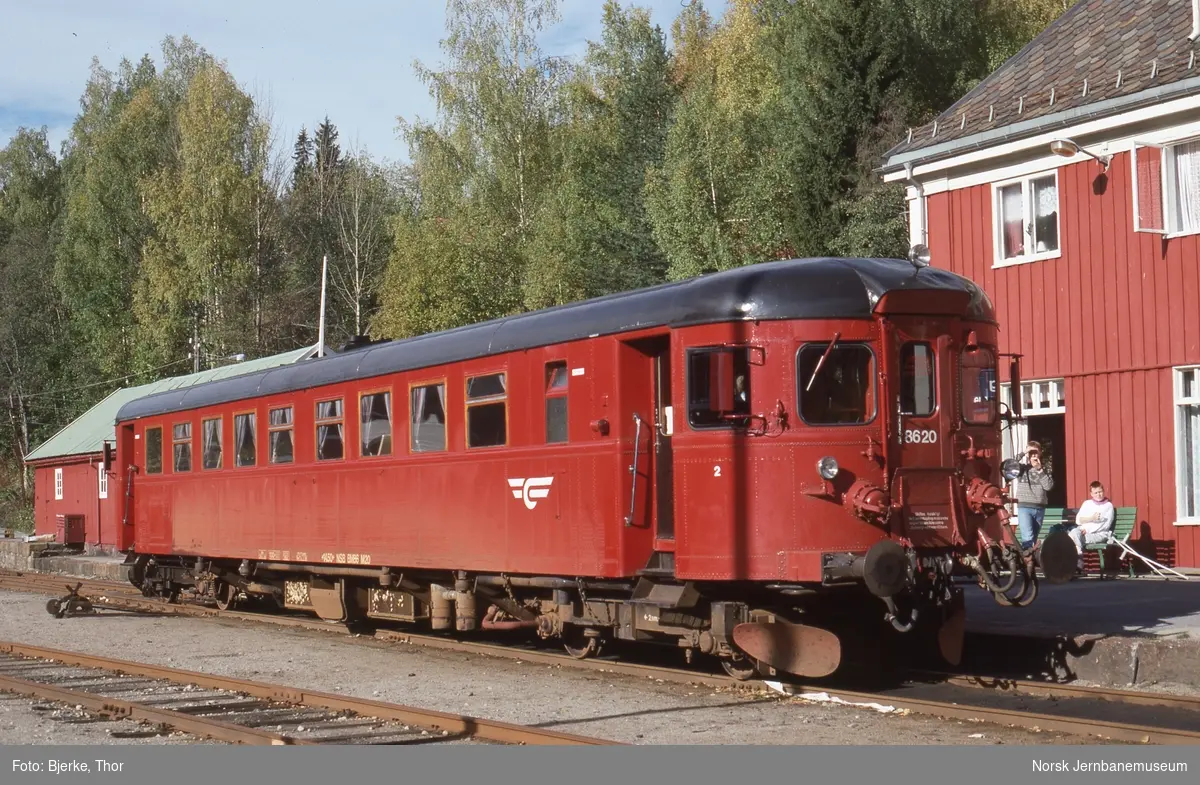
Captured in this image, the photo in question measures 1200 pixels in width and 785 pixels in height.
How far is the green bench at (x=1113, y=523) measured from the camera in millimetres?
17812

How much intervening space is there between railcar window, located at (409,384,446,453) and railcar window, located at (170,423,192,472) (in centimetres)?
681

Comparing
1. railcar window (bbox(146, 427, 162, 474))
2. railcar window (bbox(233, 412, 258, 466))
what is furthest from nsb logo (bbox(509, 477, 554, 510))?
railcar window (bbox(146, 427, 162, 474))

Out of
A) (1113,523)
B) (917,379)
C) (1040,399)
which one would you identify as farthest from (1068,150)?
(917,379)

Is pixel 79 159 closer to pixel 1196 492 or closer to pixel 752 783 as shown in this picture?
A: pixel 1196 492

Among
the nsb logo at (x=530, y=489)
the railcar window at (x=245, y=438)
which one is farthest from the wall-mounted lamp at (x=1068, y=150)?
the railcar window at (x=245, y=438)

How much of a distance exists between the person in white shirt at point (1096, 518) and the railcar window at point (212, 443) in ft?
37.3

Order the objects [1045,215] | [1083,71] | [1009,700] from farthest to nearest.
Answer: [1083,71], [1045,215], [1009,700]

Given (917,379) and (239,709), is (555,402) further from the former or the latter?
(239,709)

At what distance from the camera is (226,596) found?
801 inches

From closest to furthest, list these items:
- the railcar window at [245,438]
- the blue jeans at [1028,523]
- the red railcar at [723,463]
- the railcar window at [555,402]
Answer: the red railcar at [723,463], the railcar window at [555,402], the blue jeans at [1028,523], the railcar window at [245,438]

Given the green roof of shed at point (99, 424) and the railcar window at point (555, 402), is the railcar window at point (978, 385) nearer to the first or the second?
the railcar window at point (555, 402)

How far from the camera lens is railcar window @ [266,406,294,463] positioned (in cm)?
1736

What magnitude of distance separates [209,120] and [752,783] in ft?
160

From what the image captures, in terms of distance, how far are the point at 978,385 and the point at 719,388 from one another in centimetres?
219
